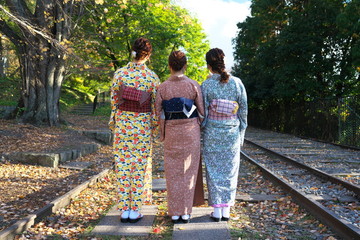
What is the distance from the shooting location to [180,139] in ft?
11.8

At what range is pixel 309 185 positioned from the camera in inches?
216

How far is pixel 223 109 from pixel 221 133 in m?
0.28

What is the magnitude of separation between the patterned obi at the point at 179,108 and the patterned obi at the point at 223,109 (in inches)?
10.1

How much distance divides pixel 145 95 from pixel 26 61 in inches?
354

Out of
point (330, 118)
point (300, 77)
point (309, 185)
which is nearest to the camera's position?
point (309, 185)

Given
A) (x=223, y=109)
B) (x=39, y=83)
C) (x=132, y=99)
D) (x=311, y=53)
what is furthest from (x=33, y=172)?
(x=311, y=53)

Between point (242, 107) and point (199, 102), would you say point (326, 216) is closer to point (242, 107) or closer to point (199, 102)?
point (242, 107)

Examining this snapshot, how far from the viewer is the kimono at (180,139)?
141 inches

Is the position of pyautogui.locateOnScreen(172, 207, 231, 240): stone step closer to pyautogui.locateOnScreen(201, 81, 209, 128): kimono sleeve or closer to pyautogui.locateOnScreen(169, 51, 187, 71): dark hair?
pyautogui.locateOnScreen(201, 81, 209, 128): kimono sleeve

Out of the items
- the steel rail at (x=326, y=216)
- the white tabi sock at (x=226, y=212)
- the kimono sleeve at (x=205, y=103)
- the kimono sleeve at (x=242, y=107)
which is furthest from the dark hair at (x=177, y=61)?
the steel rail at (x=326, y=216)

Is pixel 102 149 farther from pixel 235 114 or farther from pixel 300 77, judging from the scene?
pixel 300 77

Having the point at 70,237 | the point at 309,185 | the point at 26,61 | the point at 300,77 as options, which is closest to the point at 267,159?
the point at 309,185

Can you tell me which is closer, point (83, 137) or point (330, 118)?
point (83, 137)

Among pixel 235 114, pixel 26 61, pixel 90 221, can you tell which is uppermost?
pixel 26 61
